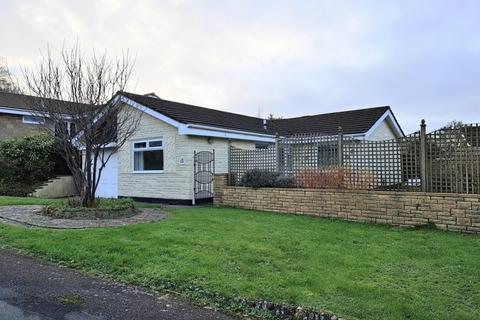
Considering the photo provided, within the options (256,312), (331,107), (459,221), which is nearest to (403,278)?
(256,312)

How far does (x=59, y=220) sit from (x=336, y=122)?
16024 millimetres

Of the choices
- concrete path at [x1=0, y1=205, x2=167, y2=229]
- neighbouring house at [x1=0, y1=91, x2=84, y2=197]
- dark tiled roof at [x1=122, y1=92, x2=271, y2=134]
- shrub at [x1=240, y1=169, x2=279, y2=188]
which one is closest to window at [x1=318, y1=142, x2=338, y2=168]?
shrub at [x1=240, y1=169, x2=279, y2=188]

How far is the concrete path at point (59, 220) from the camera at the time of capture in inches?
349

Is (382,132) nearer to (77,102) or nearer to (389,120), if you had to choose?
(389,120)

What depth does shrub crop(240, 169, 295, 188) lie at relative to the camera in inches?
474

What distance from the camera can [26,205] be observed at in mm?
12664

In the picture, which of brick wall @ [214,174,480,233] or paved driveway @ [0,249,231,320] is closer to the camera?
paved driveway @ [0,249,231,320]

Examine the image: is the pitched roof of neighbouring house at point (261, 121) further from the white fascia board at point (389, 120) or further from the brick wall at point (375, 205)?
the brick wall at point (375, 205)

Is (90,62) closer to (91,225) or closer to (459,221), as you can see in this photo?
(91,225)

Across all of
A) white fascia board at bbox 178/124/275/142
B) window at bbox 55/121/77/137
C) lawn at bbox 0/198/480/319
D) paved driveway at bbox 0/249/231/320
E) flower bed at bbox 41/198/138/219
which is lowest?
paved driveway at bbox 0/249/231/320

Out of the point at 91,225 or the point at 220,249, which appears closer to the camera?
the point at 220,249

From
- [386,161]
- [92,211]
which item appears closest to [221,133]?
[92,211]

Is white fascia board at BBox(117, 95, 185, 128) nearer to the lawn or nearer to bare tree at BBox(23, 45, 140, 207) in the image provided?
bare tree at BBox(23, 45, 140, 207)

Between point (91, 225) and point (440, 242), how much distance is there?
7.69 m
